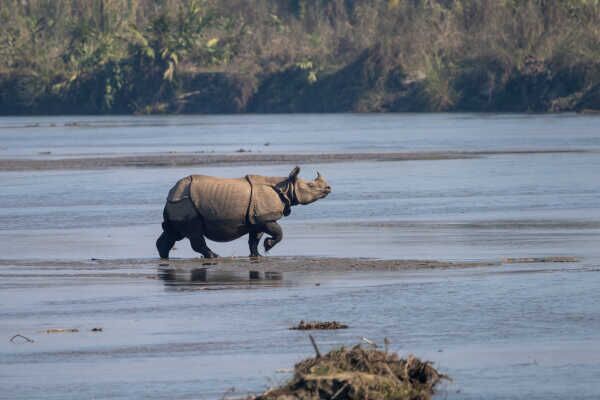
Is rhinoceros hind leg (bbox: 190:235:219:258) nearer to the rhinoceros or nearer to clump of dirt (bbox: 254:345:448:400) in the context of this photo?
the rhinoceros

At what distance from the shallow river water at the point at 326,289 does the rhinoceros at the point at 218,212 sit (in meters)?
0.48

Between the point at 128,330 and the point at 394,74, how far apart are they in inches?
2004

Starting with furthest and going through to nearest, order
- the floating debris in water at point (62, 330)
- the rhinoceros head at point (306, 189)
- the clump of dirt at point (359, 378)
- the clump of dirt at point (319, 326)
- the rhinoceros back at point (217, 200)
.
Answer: the rhinoceros head at point (306, 189) < the rhinoceros back at point (217, 200) < the floating debris in water at point (62, 330) < the clump of dirt at point (319, 326) < the clump of dirt at point (359, 378)

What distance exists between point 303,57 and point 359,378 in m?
60.8

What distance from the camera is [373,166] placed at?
120 feet

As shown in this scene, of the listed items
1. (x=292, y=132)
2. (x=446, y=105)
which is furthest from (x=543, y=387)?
(x=446, y=105)

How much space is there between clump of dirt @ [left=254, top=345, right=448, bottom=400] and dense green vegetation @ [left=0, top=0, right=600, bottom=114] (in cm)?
4643

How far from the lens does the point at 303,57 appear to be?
234 feet

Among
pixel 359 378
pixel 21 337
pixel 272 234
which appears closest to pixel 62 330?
pixel 21 337

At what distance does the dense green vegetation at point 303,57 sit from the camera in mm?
61000

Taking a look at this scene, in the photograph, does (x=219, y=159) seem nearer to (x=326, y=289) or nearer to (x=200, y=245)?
(x=200, y=245)

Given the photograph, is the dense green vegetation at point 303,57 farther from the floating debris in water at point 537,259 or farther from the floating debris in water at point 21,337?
the floating debris in water at point 21,337

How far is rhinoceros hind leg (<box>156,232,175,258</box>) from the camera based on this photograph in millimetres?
19766

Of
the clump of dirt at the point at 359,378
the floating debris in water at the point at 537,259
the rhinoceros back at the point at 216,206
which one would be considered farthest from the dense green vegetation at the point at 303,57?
the clump of dirt at the point at 359,378
